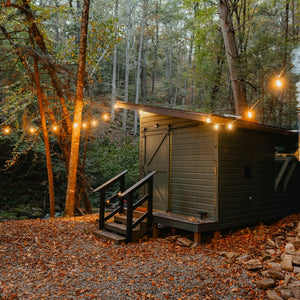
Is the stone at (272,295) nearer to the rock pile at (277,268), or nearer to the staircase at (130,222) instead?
the rock pile at (277,268)

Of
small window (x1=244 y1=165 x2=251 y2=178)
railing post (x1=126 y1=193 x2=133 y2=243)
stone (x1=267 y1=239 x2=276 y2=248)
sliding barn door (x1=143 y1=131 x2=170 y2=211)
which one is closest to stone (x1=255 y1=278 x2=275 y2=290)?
stone (x1=267 y1=239 x2=276 y2=248)

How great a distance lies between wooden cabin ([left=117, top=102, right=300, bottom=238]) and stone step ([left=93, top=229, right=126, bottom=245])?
1.02 meters

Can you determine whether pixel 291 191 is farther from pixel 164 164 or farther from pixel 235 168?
pixel 164 164

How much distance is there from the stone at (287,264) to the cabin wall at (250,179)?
1.85m

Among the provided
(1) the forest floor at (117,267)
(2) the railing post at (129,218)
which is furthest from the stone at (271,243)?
(2) the railing post at (129,218)

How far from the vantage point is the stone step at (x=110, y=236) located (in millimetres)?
5555

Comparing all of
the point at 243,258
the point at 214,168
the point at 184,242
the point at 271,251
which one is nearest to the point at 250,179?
the point at 214,168

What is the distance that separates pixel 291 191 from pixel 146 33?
22.8 meters

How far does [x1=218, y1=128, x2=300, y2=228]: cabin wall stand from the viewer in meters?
6.09

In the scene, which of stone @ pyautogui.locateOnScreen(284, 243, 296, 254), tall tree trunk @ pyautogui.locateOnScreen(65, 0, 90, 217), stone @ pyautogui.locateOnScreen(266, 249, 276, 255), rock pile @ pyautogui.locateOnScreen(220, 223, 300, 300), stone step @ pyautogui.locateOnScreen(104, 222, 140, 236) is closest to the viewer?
rock pile @ pyautogui.locateOnScreen(220, 223, 300, 300)

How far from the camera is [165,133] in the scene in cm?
727

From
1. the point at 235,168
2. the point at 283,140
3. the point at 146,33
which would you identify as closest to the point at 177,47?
the point at 146,33

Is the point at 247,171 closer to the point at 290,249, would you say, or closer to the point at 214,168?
the point at 214,168

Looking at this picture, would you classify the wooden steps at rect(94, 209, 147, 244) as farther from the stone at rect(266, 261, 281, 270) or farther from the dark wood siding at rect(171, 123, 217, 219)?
the stone at rect(266, 261, 281, 270)
